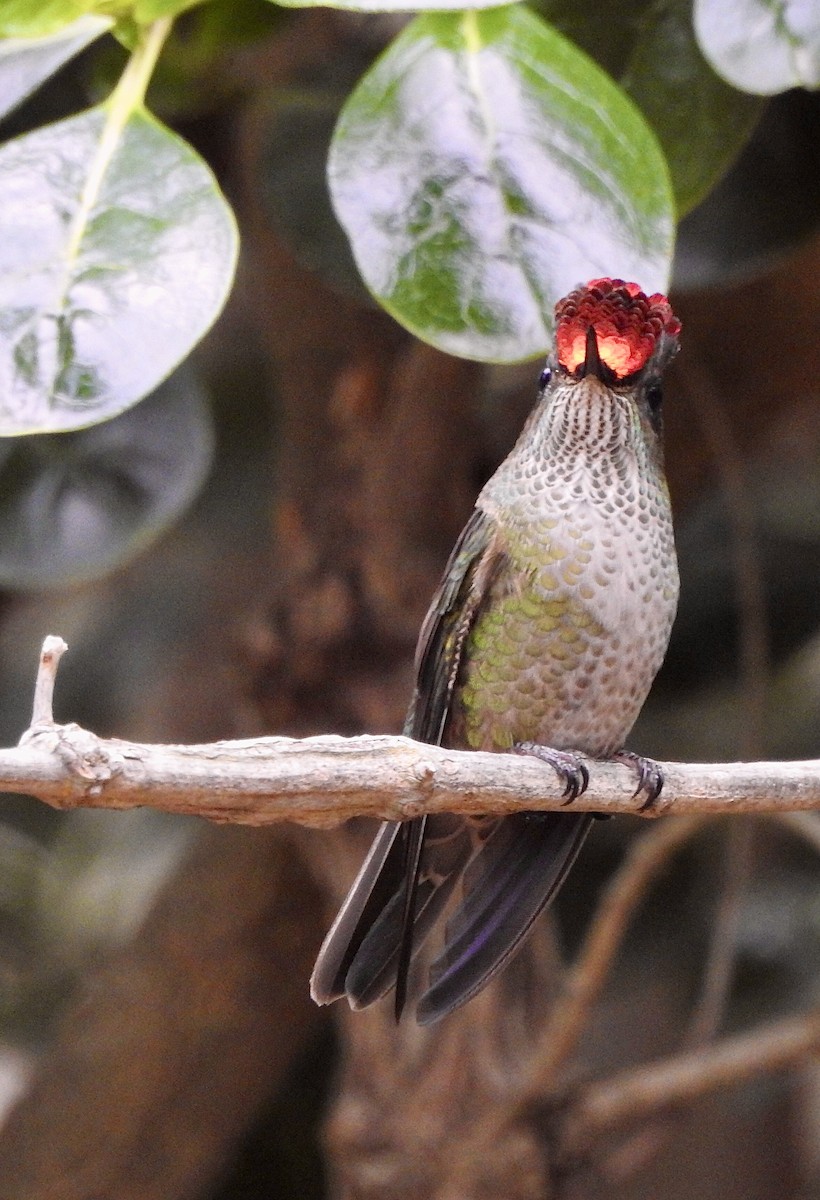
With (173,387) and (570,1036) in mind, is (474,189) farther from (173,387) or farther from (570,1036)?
(570,1036)

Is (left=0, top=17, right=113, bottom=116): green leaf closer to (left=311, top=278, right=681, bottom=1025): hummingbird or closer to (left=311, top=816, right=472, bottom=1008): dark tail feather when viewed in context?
(left=311, top=278, right=681, bottom=1025): hummingbird

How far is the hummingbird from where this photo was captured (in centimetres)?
118

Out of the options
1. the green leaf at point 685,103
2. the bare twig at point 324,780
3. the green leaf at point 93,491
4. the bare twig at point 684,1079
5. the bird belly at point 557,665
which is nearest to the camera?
the bare twig at point 324,780

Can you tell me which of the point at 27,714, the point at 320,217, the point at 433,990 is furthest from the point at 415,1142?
the point at 320,217

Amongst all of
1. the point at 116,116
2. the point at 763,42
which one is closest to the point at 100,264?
the point at 116,116

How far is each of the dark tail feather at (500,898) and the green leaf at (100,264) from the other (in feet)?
1.75

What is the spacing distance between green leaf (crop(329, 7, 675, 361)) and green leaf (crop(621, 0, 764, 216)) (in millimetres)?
207

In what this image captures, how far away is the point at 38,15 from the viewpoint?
134 cm

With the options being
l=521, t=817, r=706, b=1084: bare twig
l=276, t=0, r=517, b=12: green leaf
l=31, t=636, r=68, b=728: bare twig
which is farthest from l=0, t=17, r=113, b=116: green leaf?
l=521, t=817, r=706, b=1084: bare twig

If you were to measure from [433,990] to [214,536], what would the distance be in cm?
157

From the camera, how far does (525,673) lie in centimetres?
134

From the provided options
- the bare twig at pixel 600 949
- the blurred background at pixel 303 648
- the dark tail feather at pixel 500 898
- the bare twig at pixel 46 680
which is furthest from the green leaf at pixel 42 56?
the bare twig at pixel 600 949

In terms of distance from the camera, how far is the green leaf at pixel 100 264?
1.10 meters

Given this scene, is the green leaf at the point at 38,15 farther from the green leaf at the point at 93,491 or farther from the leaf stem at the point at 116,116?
the green leaf at the point at 93,491
